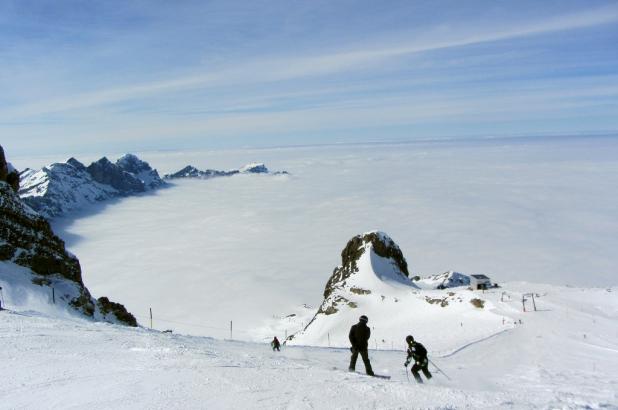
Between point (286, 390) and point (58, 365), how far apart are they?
671 cm

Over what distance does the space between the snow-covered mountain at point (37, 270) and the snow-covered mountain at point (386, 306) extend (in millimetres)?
23745

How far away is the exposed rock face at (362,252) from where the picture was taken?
6342cm

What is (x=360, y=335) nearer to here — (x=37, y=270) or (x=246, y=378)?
(x=246, y=378)

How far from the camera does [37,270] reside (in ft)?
118

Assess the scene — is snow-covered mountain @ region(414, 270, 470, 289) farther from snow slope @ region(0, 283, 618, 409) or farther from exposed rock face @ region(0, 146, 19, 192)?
exposed rock face @ region(0, 146, 19, 192)

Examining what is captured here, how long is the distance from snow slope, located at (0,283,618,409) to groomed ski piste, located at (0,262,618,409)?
0.03m

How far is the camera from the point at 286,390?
1061cm

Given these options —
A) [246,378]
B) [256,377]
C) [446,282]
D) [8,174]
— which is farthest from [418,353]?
[446,282]

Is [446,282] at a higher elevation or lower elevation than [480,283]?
lower

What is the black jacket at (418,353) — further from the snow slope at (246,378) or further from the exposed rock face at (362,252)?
the exposed rock face at (362,252)

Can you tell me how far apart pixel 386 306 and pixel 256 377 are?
43.4 metres

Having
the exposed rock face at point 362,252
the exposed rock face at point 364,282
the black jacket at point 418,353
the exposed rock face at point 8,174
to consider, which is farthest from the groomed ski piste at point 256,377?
the exposed rock face at point 362,252

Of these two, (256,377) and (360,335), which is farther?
(360,335)

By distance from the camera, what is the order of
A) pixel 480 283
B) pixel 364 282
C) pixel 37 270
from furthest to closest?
pixel 364 282
pixel 480 283
pixel 37 270
